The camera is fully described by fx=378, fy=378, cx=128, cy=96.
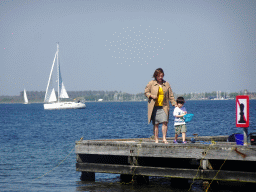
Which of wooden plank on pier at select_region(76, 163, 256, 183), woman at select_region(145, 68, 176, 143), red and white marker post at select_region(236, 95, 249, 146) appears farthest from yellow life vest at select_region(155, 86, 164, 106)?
red and white marker post at select_region(236, 95, 249, 146)

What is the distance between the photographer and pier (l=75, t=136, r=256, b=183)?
7824 mm

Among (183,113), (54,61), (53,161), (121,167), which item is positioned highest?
(54,61)

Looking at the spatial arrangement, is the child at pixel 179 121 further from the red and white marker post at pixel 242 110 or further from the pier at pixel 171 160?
the red and white marker post at pixel 242 110

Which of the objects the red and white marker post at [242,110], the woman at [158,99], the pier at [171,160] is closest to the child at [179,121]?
the woman at [158,99]

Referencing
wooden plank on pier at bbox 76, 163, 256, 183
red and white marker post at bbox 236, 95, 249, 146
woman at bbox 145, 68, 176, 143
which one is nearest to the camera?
red and white marker post at bbox 236, 95, 249, 146

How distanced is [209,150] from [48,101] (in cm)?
9809

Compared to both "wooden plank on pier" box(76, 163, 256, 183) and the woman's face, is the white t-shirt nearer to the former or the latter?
the woman's face

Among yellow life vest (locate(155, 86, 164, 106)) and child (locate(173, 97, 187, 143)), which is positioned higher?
yellow life vest (locate(155, 86, 164, 106))

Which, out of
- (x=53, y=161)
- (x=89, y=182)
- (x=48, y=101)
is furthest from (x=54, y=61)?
(x=89, y=182)

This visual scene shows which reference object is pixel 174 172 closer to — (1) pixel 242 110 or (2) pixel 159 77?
(1) pixel 242 110

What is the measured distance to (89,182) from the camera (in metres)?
10.4

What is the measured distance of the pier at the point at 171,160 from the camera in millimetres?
7824

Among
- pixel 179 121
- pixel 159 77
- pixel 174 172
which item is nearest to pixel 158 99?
pixel 159 77

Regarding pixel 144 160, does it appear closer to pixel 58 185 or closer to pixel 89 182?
pixel 89 182
